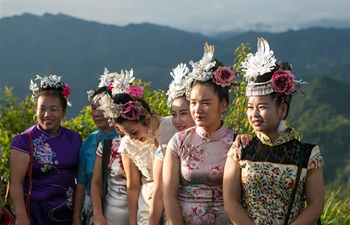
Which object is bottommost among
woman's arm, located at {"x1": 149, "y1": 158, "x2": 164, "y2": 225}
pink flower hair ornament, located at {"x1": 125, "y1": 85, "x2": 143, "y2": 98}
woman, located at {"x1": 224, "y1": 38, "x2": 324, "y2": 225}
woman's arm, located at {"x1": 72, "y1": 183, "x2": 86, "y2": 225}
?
woman's arm, located at {"x1": 72, "y1": 183, "x2": 86, "y2": 225}

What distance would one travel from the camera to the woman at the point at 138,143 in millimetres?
3988

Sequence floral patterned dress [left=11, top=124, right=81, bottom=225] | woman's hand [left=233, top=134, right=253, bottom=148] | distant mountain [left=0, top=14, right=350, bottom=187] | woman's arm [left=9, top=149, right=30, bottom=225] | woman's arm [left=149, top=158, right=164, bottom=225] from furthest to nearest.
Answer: distant mountain [left=0, top=14, right=350, bottom=187] → floral patterned dress [left=11, top=124, right=81, bottom=225] → woman's arm [left=9, top=149, right=30, bottom=225] → woman's arm [left=149, top=158, right=164, bottom=225] → woman's hand [left=233, top=134, right=253, bottom=148]

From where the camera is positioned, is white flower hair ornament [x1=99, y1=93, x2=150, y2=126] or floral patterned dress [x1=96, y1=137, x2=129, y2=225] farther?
floral patterned dress [x1=96, y1=137, x2=129, y2=225]

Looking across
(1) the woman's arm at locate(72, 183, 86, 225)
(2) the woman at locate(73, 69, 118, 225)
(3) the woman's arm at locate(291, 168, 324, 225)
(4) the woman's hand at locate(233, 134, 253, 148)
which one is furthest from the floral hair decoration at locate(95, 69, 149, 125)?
(3) the woman's arm at locate(291, 168, 324, 225)

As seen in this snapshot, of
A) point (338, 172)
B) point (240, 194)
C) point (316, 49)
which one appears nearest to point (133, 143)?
point (240, 194)

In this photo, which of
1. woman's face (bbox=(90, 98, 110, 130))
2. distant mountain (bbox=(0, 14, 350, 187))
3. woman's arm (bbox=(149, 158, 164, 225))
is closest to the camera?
woman's arm (bbox=(149, 158, 164, 225))

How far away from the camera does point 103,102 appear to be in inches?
160

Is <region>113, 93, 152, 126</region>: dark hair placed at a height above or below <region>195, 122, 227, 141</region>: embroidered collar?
above

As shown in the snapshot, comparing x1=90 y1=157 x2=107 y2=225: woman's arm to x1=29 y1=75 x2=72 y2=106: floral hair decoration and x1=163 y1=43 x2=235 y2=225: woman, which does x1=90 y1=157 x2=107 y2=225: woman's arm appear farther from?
x1=163 y1=43 x2=235 y2=225: woman

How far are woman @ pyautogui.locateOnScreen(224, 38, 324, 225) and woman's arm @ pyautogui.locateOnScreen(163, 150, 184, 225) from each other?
1.05 feet

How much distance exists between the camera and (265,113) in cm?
333

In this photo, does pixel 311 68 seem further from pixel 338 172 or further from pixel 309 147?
pixel 309 147

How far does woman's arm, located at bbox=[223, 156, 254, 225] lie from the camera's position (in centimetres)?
338

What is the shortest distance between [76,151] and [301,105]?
46.0 meters
